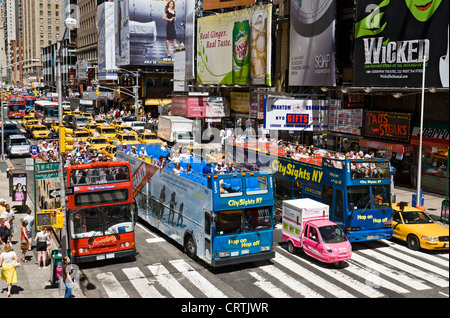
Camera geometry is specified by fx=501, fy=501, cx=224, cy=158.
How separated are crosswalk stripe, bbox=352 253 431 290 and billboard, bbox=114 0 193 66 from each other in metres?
76.9

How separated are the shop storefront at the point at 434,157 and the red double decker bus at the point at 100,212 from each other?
64.4 feet

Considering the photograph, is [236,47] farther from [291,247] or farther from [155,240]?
[291,247]

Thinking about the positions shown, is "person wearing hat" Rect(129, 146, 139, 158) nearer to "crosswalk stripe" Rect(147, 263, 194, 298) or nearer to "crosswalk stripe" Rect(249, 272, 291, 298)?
"crosswalk stripe" Rect(147, 263, 194, 298)

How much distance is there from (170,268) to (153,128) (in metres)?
43.9

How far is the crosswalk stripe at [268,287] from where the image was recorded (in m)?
15.3

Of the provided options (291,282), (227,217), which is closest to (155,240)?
(227,217)

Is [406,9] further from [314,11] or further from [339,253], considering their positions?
[339,253]

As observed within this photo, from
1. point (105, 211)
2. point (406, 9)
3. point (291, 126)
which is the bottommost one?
point (105, 211)

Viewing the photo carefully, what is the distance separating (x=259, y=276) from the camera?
1728cm

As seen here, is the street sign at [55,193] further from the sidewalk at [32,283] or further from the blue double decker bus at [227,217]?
the blue double decker bus at [227,217]

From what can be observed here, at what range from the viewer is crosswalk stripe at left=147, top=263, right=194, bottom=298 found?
15.6 meters

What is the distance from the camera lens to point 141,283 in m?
16.7

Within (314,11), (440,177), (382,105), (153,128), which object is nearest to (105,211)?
(440,177)

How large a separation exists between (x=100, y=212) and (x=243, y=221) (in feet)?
17.0
